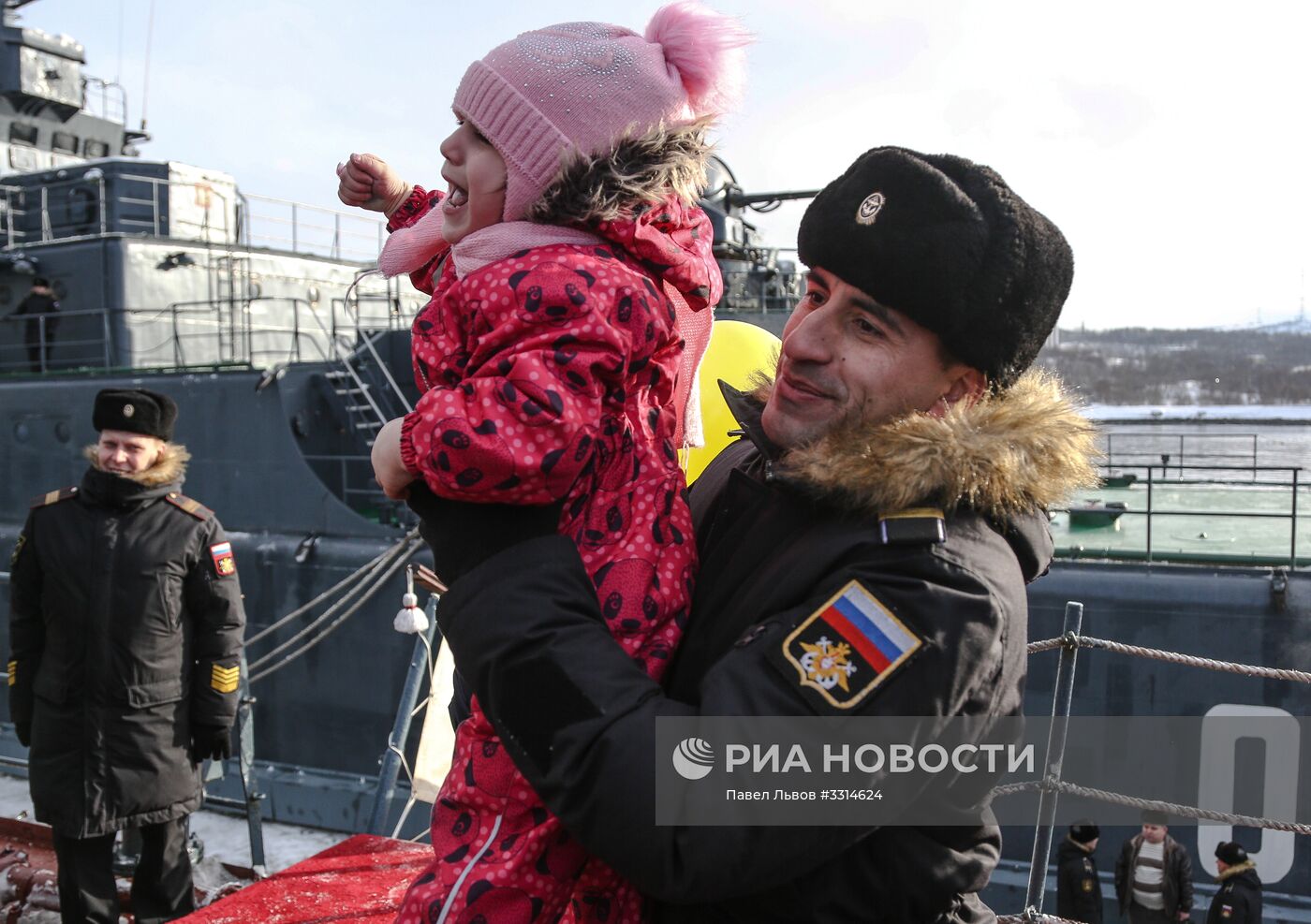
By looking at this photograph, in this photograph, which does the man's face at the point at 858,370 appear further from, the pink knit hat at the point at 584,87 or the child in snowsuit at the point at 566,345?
the pink knit hat at the point at 584,87

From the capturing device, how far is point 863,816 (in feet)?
3.62

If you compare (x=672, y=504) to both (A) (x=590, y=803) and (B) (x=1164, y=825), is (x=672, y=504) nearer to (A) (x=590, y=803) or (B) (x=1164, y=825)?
(A) (x=590, y=803)

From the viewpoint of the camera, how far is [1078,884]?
19.7 ft

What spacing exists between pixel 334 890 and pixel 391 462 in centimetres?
190

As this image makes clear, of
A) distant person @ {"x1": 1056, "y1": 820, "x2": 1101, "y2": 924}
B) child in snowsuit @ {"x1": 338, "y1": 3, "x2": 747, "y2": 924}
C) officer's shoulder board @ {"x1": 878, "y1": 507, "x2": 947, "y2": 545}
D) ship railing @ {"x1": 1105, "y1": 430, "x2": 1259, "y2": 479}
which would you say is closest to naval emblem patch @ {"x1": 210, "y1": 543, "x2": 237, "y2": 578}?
child in snowsuit @ {"x1": 338, "y1": 3, "x2": 747, "y2": 924}

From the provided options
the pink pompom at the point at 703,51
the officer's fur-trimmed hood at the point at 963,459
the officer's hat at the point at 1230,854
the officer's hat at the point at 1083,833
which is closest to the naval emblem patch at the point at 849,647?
the officer's fur-trimmed hood at the point at 963,459

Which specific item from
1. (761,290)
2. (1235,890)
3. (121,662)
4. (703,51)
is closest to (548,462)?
(703,51)

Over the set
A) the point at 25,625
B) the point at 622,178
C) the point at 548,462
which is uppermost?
the point at 622,178

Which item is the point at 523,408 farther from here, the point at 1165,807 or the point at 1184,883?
the point at 1184,883

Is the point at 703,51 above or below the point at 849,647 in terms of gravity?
above

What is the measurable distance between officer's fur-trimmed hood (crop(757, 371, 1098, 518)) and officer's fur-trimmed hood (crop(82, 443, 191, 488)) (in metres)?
3.46

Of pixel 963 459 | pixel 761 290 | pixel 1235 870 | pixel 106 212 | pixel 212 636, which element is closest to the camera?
pixel 963 459

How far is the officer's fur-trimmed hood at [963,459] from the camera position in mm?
1168

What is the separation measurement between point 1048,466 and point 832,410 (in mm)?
275
